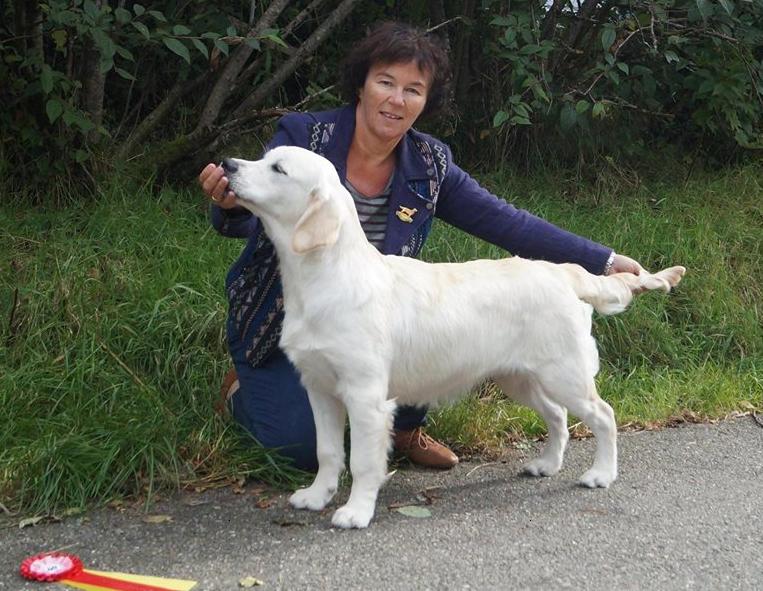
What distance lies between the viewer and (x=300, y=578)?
2.65m

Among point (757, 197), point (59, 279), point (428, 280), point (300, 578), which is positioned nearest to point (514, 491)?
point (428, 280)

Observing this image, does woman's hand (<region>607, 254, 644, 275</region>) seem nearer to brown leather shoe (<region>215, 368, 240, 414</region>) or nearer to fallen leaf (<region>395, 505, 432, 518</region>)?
fallen leaf (<region>395, 505, 432, 518</region>)

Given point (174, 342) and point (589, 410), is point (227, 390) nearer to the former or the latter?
point (174, 342)

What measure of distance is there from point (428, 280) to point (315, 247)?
1.70ft

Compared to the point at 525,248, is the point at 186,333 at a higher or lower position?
lower

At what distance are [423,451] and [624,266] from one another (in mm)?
1094

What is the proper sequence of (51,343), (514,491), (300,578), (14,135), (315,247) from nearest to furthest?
1. (300,578)
2. (315,247)
3. (514,491)
4. (51,343)
5. (14,135)

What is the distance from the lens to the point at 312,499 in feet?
10.5

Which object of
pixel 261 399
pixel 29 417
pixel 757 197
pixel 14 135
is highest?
pixel 757 197

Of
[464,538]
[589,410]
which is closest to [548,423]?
[589,410]

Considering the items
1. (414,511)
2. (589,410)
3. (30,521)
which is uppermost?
(589,410)

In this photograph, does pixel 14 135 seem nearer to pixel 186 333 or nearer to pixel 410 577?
pixel 186 333

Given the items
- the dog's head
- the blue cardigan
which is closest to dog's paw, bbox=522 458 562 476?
the blue cardigan

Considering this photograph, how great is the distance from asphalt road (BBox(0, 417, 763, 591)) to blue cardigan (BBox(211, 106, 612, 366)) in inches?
26.1
